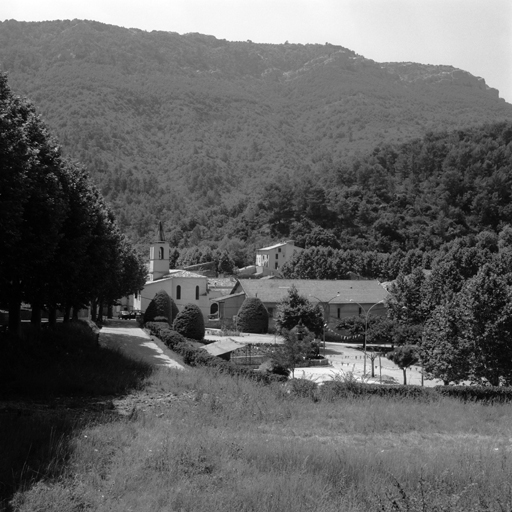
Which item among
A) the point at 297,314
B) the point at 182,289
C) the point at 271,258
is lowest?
the point at 297,314

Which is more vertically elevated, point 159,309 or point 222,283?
point 222,283

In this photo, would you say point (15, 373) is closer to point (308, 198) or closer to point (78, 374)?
point (78, 374)

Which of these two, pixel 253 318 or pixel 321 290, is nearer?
pixel 253 318

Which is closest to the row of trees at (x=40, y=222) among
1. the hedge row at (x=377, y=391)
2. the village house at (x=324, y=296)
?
the hedge row at (x=377, y=391)

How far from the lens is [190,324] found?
47344mm

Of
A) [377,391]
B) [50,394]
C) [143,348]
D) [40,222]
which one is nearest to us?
[50,394]

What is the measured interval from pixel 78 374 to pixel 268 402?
255 inches

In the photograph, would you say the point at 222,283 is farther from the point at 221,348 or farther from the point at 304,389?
the point at 304,389

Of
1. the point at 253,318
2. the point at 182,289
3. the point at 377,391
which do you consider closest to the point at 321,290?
the point at 253,318

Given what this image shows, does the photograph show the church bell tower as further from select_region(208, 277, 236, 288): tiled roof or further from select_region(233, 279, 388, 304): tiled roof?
select_region(233, 279, 388, 304): tiled roof

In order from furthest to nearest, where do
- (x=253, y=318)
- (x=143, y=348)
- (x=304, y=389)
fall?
(x=253, y=318) < (x=143, y=348) < (x=304, y=389)

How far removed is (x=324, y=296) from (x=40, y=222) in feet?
161

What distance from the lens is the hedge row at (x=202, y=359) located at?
22203mm

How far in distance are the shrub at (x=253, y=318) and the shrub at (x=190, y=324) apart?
44.0 ft
